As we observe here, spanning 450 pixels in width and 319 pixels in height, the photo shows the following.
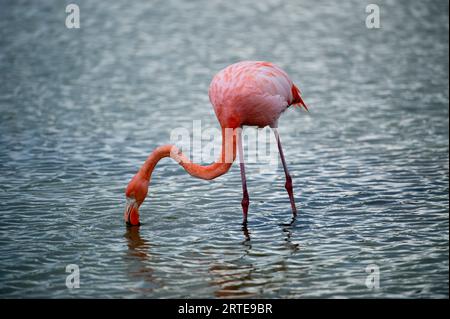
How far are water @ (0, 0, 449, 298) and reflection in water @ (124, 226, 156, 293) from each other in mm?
23

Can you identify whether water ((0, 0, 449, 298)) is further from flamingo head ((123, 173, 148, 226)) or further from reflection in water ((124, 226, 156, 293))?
flamingo head ((123, 173, 148, 226))

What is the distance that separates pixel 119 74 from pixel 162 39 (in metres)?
3.66

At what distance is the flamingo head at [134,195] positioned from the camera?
9492mm

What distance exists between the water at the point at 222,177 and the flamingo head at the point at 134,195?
223 mm

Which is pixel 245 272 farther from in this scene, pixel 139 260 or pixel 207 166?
pixel 207 166

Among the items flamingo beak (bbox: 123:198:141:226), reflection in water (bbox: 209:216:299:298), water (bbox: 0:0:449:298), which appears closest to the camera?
reflection in water (bbox: 209:216:299:298)

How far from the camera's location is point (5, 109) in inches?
622

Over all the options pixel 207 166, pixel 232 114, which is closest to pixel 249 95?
pixel 232 114

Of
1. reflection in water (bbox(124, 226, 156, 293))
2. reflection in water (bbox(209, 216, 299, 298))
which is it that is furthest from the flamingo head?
reflection in water (bbox(209, 216, 299, 298))

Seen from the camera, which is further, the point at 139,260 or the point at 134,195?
the point at 134,195

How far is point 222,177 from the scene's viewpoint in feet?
39.4

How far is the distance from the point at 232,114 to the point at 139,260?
2.04m

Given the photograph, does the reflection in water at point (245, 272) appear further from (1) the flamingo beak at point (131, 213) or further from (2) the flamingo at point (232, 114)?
(1) the flamingo beak at point (131, 213)

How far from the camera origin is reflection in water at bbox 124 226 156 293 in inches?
321
